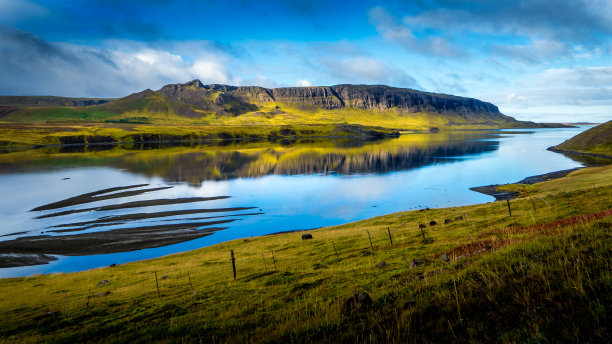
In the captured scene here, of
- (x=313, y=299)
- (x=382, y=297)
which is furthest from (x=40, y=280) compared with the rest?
(x=382, y=297)

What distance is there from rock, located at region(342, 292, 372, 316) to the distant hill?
5813 inches

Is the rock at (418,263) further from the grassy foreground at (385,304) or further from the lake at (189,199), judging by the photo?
the lake at (189,199)

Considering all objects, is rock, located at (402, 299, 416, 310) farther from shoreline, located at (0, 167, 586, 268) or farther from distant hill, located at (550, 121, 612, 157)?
distant hill, located at (550, 121, 612, 157)

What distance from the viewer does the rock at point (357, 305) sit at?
8.32 m

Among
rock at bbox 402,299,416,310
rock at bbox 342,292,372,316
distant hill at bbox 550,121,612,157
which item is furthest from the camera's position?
distant hill at bbox 550,121,612,157

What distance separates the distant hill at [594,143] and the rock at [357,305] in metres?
148

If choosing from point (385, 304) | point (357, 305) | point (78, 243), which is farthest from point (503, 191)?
point (78, 243)

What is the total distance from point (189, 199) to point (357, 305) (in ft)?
223

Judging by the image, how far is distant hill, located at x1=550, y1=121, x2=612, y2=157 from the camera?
11819 centimetres

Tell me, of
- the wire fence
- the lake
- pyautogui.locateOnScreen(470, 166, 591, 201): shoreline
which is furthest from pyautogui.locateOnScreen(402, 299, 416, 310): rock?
pyautogui.locateOnScreen(470, 166, 591, 201): shoreline

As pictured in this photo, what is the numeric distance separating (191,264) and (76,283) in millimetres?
9928

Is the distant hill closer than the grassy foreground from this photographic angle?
No

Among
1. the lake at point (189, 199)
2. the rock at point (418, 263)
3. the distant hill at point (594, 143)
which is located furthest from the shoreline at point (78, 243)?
the distant hill at point (594, 143)

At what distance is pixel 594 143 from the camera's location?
5007 inches
